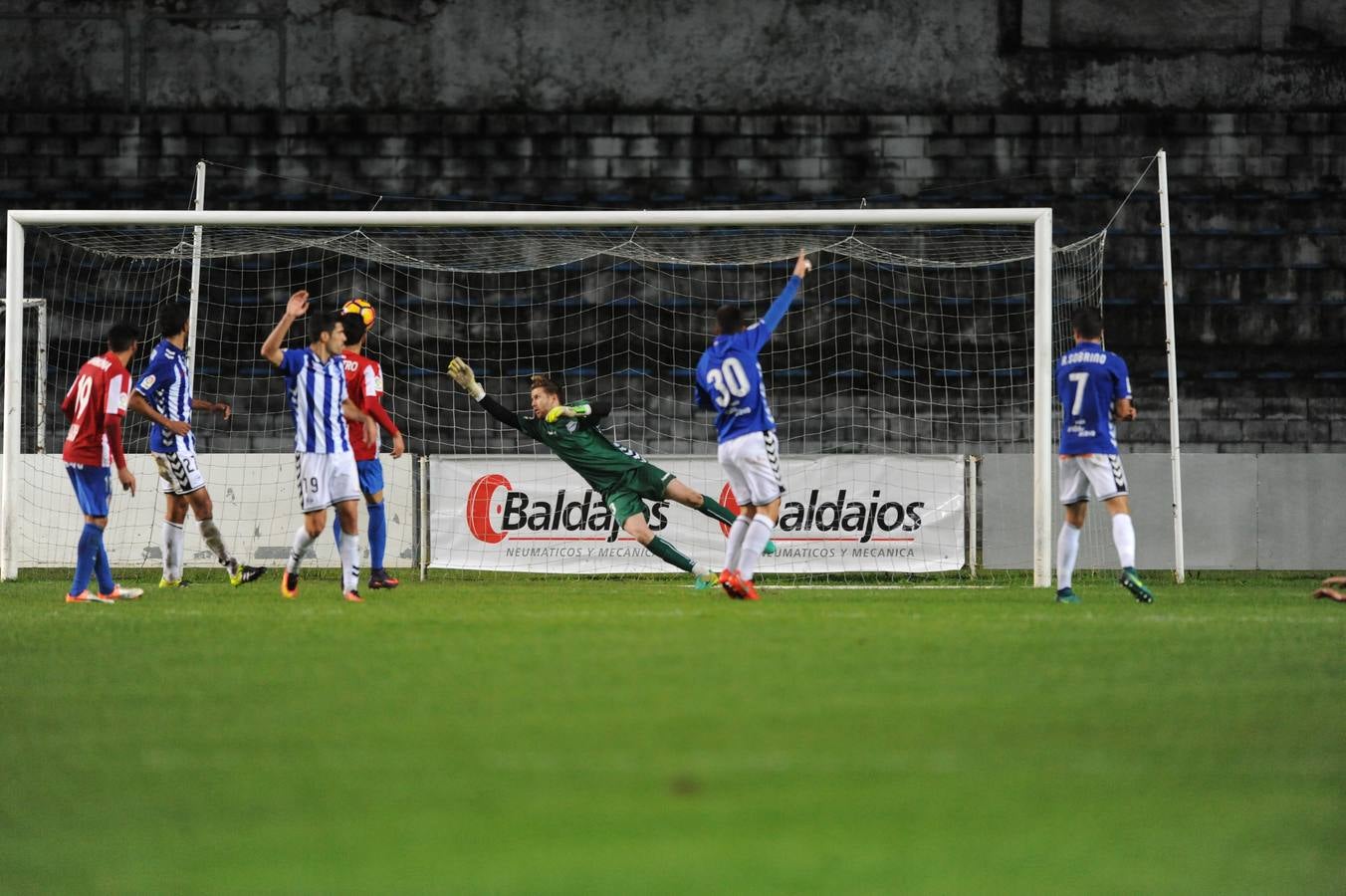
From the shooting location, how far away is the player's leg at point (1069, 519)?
374 inches

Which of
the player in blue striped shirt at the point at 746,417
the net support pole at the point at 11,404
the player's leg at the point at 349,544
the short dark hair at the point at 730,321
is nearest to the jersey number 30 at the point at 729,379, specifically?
the player in blue striped shirt at the point at 746,417

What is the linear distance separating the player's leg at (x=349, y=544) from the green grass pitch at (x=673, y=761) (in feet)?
7.65

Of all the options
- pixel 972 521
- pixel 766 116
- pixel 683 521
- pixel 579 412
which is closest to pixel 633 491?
pixel 579 412

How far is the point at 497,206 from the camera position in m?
17.5

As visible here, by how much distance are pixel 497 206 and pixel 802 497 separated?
612cm

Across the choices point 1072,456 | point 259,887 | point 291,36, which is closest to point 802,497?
point 1072,456

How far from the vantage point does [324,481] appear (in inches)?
372

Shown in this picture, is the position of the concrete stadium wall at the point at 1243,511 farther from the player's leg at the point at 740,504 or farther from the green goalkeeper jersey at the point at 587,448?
the player's leg at the point at 740,504

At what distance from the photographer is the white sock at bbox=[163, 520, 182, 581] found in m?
11.3

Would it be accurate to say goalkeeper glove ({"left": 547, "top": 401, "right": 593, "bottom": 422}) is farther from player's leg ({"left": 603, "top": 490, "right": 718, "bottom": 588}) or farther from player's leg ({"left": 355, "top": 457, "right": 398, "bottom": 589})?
player's leg ({"left": 355, "top": 457, "right": 398, "bottom": 589})

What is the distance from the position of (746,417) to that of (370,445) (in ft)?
9.90

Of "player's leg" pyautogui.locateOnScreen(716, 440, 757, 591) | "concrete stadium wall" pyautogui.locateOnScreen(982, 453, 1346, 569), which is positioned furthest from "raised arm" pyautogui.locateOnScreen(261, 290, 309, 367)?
"concrete stadium wall" pyautogui.locateOnScreen(982, 453, 1346, 569)

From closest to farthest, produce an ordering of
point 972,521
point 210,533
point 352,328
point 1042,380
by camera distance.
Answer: point 352,328 < point 1042,380 < point 210,533 < point 972,521

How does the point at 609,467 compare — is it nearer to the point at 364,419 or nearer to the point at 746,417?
the point at 364,419
